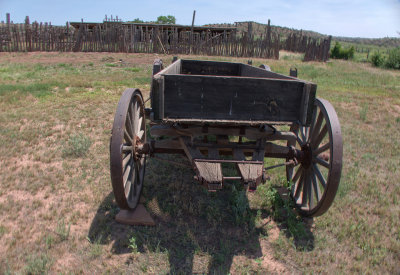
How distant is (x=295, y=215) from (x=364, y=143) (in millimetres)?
3132

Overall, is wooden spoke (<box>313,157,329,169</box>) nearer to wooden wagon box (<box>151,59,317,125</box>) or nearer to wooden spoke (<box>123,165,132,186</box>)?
wooden wagon box (<box>151,59,317,125</box>)

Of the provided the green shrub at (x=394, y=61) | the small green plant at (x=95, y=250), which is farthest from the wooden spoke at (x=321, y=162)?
the green shrub at (x=394, y=61)

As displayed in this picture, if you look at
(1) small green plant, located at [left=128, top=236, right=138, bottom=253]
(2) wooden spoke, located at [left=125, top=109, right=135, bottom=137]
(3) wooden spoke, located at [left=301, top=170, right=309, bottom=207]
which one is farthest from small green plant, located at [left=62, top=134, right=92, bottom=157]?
(3) wooden spoke, located at [left=301, top=170, right=309, bottom=207]

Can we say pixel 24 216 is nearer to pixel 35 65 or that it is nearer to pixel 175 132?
pixel 175 132

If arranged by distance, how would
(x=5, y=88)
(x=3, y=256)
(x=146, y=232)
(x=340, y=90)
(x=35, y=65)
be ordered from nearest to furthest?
(x=3, y=256) < (x=146, y=232) < (x=5, y=88) < (x=340, y=90) < (x=35, y=65)

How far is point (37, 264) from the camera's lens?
7.95 ft

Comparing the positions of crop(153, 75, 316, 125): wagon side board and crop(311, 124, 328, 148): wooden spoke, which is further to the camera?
crop(311, 124, 328, 148): wooden spoke

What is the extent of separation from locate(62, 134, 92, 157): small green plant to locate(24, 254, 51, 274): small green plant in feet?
7.00

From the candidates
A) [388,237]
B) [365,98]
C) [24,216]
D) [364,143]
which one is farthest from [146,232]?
[365,98]

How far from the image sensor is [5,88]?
25.1 ft

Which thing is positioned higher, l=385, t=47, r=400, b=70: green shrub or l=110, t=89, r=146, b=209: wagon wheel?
l=385, t=47, r=400, b=70: green shrub

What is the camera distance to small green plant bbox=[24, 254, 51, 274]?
238 centimetres

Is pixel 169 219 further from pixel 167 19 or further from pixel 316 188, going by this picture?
pixel 167 19

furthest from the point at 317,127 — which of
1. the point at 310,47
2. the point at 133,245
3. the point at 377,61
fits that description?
the point at 377,61
